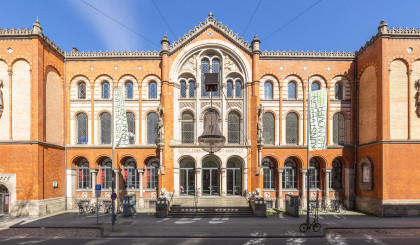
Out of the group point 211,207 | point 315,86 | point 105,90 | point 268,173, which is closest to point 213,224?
point 211,207

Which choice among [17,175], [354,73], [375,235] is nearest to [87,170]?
[17,175]

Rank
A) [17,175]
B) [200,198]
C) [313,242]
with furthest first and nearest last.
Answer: [200,198]
[17,175]
[313,242]

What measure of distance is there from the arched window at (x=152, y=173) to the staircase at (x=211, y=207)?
3.23 metres

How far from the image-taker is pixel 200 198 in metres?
22.7

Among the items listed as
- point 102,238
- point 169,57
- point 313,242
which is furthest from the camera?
point 169,57

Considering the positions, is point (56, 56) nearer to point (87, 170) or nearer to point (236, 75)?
point (87, 170)

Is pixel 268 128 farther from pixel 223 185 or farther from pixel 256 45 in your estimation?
pixel 256 45

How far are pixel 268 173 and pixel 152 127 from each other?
1250cm

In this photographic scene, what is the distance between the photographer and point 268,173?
963 inches

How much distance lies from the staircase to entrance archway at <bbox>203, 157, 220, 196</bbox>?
136cm

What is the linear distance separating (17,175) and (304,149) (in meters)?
25.2

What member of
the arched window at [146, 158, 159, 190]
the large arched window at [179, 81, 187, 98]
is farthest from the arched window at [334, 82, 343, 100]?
the arched window at [146, 158, 159, 190]

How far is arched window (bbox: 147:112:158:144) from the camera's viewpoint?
24562mm

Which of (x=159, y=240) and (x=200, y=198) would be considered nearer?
(x=159, y=240)
